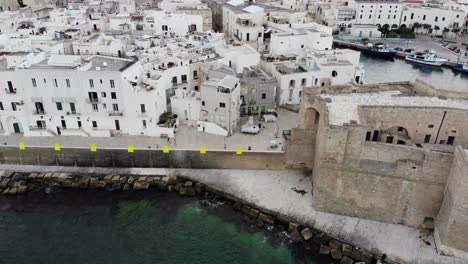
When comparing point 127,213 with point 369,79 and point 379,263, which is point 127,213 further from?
point 369,79

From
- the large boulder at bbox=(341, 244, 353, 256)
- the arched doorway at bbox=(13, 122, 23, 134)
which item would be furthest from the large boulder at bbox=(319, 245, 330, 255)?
the arched doorway at bbox=(13, 122, 23, 134)

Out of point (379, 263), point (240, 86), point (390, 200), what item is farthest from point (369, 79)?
point (379, 263)

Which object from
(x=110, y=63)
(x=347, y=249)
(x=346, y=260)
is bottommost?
(x=346, y=260)

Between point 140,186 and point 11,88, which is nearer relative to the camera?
point 140,186

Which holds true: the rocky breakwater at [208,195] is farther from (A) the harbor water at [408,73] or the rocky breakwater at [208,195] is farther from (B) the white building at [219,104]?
(A) the harbor water at [408,73]

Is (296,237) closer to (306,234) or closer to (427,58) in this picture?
(306,234)

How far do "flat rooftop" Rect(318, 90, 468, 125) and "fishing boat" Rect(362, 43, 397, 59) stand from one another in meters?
49.6

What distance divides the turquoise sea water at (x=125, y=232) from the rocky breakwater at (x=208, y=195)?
897 mm

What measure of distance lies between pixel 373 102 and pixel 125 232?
25784mm

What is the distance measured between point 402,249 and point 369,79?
45274 mm

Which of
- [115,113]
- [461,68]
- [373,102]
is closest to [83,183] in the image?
[115,113]

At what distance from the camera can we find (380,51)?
85.4 meters

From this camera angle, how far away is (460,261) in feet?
99.6

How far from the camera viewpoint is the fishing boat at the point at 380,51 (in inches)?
3354
